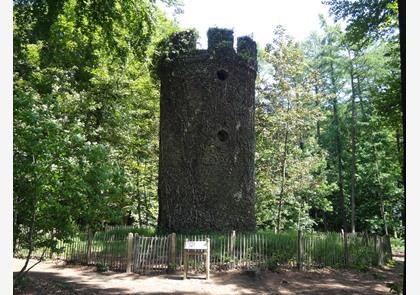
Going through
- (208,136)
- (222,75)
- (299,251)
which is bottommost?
(299,251)

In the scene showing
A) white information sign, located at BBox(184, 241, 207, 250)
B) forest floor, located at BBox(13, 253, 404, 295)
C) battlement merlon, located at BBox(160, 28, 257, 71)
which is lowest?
forest floor, located at BBox(13, 253, 404, 295)

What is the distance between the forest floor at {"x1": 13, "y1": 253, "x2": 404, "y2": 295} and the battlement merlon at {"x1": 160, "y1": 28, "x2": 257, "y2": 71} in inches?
313

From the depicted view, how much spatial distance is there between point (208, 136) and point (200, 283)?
570cm

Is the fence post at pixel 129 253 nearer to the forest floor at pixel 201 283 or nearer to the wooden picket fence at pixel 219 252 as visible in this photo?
the wooden picket fence at pixel 219 252

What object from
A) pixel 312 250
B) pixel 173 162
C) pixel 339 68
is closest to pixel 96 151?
pixel 173 162

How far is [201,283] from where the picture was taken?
401 inches

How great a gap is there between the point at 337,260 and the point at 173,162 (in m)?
6.51

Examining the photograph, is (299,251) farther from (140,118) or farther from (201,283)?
(140,118)

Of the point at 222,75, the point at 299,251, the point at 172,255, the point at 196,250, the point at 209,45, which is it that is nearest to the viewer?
the point at 196,250

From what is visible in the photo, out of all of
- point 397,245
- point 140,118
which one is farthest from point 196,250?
point 397,245

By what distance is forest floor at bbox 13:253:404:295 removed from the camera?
935 centimetres

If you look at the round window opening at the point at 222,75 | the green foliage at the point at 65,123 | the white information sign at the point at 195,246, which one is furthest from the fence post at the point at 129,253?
the round window opening at the point at 222,75

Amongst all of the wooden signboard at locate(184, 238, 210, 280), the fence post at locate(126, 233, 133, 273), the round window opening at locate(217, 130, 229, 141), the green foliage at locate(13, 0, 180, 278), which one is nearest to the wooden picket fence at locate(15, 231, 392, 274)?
the fence post at locate(126, 233, 133, 273)

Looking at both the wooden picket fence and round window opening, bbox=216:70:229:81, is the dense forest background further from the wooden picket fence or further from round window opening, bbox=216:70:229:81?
round window opening, bbox=216:70:229:81
